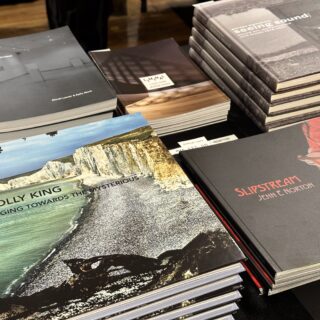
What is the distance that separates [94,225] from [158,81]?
1.56ft

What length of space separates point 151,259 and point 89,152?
0.22 metres

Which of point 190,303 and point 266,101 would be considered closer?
point 190,303

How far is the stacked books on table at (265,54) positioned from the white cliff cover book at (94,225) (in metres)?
0.27

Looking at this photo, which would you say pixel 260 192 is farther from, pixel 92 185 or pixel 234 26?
pixel 234 26

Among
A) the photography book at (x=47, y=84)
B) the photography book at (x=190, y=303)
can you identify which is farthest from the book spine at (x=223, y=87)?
the photography book at (x=190, y=303)

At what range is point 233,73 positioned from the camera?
1.06 m

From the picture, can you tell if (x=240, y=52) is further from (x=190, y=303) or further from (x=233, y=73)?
(x=190, y=303)

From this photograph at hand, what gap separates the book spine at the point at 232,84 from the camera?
3.25 feet

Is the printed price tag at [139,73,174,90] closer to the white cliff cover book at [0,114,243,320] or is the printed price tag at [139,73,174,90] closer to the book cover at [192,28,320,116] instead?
the book cover at [192,28,320,116]

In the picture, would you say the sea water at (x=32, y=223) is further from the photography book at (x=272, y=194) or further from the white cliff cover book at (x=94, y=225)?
the photography book at (x=272, y=194)

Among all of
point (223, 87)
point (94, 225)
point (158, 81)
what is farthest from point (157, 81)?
point (94, 225)

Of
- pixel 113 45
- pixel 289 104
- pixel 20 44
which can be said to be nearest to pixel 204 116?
pixel 289 104

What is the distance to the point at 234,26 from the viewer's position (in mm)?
1072

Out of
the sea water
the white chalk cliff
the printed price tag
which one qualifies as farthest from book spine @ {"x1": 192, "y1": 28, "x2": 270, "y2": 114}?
the sea water
